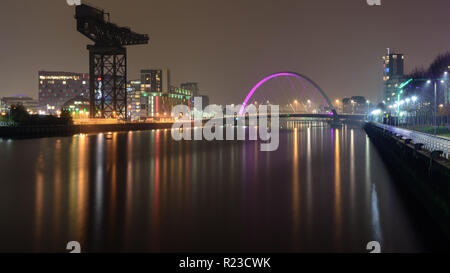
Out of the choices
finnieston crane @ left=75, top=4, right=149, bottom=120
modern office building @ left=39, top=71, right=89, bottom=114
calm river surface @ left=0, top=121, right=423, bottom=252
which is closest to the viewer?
calm river surface @ left=0, top=121, right=423, bottom=252

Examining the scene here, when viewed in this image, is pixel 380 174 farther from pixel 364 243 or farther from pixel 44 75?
pixel 44 75

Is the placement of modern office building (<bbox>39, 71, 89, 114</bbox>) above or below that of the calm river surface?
above

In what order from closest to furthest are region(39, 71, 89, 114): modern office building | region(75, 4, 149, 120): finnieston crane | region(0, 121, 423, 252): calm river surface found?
region(0, 121, 423, 252): calm river surface
region(75, 4, 149, 120): finnieston crane
region(39, 71, 89, 114): modern office building

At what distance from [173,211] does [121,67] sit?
5500 cm

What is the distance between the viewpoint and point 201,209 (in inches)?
489

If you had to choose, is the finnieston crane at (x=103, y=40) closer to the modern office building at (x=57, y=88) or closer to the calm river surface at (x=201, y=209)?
the calm river surface at (x=201, y=209)

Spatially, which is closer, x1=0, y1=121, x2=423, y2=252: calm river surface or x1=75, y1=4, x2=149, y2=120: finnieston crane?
x1=0, y1=121, x2=423, y2=252: calm river surface

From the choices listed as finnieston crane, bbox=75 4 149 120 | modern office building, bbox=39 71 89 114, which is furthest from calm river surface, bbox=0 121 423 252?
modern office building, bbox=39 71 89 114

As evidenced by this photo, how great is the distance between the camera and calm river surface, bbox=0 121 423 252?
30.1 feet

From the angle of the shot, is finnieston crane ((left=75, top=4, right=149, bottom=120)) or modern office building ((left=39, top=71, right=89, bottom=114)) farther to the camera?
modern office building ((left=39, top=71, right=89, bottom=114))

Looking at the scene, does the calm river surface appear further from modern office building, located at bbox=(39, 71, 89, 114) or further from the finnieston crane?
modern office building, located at bbox=(39, 71, 89, 114)

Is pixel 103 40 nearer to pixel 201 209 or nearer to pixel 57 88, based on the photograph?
pixel 201 209

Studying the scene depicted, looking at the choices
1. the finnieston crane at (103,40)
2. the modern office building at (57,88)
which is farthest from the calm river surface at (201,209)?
the modern office building at (57,88)
